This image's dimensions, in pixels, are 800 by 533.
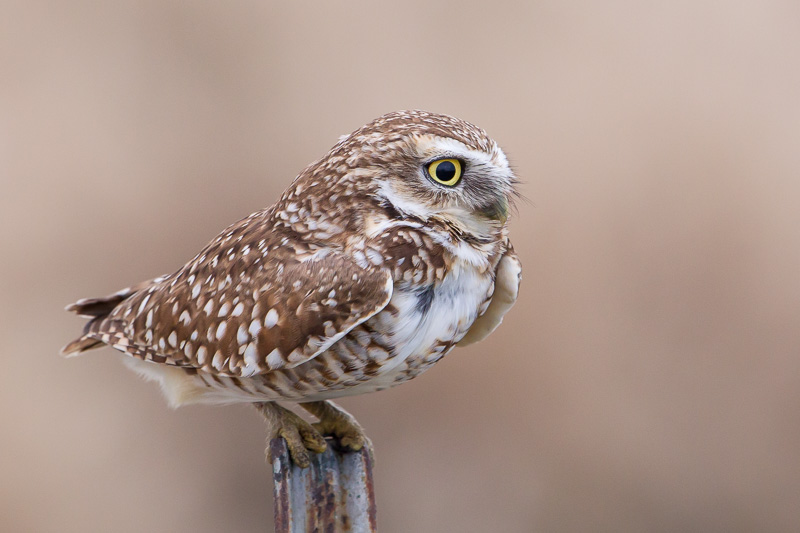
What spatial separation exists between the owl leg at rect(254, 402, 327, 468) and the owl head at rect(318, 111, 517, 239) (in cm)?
54

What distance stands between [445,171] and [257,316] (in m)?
0.44

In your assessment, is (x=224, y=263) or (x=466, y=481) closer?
(x=224, y=263)

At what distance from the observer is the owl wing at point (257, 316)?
1.46 metres

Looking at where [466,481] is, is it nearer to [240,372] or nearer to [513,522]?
[513,522]

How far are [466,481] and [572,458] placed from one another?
1.49 feet

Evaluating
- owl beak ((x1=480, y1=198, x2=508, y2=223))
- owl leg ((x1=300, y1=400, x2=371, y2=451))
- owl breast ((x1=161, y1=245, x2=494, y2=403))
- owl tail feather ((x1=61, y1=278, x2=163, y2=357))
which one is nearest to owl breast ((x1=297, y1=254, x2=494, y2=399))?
owl breast ((x1=161, y1=245, x2=494, y2=403))

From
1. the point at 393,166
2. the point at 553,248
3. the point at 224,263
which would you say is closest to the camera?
the point at 393,166

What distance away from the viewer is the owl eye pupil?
4.89 feet

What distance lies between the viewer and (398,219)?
59.9 inches

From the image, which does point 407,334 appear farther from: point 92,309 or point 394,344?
point 92,309

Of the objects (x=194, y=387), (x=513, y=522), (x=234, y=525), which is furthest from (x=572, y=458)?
(x=194, y=387)

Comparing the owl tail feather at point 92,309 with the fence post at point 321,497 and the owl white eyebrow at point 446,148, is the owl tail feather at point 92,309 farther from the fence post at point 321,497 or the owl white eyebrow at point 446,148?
the owl white eyebrow at point 446,148

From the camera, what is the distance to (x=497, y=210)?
61.9 inches

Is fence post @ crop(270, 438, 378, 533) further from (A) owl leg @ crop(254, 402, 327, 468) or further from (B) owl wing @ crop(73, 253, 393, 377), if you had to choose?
(B) owl wing @ crop(73, 253, 393, 377)
